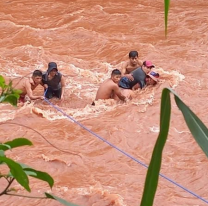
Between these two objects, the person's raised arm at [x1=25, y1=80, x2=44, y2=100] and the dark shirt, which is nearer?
the person's raised arm at [x1=25, y1=80, x2=44, y2=100]

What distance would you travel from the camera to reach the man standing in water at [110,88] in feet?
21.9

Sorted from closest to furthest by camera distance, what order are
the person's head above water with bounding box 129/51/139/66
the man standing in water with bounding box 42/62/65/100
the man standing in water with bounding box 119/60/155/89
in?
the man standing in water with bounding box 42/62/65/100 < the man standing in water with bounding box 119/60/155/89 < the person's head above water with bounding box 129/51/139/66

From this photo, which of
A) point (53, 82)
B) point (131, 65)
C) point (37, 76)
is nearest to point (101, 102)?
point (53, 82)

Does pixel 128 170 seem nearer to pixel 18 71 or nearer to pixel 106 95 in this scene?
pixel 106 95

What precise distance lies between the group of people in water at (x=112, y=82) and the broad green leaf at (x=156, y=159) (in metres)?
5.93

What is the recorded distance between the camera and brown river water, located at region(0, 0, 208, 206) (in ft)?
16.7

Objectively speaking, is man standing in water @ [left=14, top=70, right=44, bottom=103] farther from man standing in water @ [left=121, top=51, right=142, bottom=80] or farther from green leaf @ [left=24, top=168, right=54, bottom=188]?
green leaf @ [left=24, top=168, right=54, bottom=188]

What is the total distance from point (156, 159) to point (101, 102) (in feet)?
19.8

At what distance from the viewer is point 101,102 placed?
6758mm

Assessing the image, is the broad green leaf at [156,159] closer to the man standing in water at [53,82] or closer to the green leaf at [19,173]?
the green leaf at [19,173]

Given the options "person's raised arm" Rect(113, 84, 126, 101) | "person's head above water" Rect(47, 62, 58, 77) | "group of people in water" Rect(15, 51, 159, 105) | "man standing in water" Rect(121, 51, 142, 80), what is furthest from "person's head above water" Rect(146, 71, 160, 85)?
"person's head above water" Rect(47, 62, 58, 77)

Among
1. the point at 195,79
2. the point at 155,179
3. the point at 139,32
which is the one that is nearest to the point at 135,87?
the point at 195,79

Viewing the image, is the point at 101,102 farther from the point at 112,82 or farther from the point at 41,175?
the point at 41,175

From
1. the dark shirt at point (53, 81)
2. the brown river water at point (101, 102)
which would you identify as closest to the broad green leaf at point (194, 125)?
the brown river water at point (101, 102)
